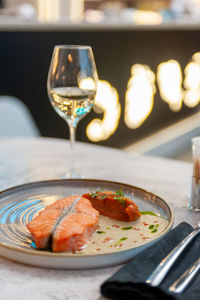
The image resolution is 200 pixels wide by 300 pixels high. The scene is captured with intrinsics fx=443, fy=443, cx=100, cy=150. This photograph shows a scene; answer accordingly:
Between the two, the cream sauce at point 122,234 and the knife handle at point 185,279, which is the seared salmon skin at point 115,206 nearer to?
the cream sauce at point 122,234

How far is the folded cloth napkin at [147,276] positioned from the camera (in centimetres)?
53

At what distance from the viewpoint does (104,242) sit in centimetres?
65

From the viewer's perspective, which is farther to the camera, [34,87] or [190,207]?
[34,87]

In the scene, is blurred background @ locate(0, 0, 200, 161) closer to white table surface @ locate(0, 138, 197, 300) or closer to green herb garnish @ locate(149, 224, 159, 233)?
white table surface @ locate(0, 138, 197, 300)

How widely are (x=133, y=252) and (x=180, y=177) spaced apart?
1.64 feet

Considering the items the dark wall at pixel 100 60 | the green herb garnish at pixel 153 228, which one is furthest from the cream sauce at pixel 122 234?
the dark wall at pixel 100 60

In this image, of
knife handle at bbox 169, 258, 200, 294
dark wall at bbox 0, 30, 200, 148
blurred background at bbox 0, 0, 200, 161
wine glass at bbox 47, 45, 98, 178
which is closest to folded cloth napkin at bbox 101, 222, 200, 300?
knife handle at bbox 169, 258, 200, 294

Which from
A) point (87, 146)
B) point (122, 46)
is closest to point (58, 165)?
point (87, 146)

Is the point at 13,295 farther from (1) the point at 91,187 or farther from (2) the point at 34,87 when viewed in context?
(2) the point at 34,87

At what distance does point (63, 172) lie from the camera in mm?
1108

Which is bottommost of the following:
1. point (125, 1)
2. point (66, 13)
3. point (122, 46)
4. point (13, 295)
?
point (13, 295)

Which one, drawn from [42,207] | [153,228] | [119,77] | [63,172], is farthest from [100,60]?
[153,228]

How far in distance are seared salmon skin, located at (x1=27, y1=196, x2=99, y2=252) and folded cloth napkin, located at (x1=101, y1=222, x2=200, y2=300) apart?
82mm

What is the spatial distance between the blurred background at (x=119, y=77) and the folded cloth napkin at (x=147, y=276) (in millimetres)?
1256
